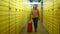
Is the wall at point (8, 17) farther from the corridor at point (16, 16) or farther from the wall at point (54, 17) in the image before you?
the wall at point (54, 17)

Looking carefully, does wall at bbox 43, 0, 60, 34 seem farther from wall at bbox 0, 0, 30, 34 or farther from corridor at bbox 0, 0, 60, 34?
wall at bbox 0, 0, 30, 34

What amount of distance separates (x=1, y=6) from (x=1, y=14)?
0.65 feet

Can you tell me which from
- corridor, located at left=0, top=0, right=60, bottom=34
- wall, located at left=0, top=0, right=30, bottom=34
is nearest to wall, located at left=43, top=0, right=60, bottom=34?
corridor, located at left=0, top=0, right=60, bottom=34

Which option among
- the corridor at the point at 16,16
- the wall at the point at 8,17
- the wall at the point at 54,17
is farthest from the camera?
the wall at the point at 54,17

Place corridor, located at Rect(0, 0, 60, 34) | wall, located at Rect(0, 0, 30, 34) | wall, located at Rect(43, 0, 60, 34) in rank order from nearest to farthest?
wall, located at Rect(0, 0, 30, 34)
corridor, located at Rect(0, 0, 60, 34)
wall, located at Rect(43, 0, 60, 34)

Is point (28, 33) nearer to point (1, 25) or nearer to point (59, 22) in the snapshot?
point (59, 22)

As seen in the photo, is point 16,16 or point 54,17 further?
point 16,16

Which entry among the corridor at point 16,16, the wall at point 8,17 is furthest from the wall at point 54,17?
the wall at point 8,17

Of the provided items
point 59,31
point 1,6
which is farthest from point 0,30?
point 59,31

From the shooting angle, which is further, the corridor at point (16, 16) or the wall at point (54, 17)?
the wall at point (54, 17)

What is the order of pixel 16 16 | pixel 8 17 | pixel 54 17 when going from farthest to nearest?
pixel 16 16
pixel 54 17
pixel 8 17

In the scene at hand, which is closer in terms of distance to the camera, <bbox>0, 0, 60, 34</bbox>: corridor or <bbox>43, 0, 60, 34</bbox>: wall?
<bbox>0, 0, 60, 34</bbox>: corridor

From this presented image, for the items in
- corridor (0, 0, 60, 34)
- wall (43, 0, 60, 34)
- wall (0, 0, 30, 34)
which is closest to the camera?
wall (0, 0, 30, 34)

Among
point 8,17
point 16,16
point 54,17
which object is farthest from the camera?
point 16,16
